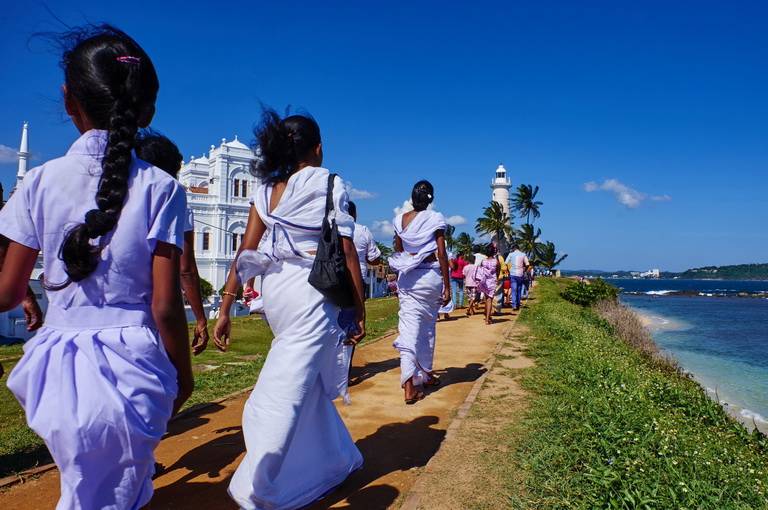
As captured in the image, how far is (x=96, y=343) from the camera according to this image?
180 cm

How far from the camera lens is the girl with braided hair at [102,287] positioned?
1771mm

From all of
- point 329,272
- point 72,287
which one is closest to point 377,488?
point 329,272

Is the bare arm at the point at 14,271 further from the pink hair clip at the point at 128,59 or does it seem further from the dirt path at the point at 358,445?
the dirt path at the point at 358,445

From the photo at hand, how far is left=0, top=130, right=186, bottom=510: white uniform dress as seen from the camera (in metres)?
1.76

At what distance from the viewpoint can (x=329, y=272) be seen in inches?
122

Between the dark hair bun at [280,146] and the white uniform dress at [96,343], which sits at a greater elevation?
the dark hair bun at [280,146]

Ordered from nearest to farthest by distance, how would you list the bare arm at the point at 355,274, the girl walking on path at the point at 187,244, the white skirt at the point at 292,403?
the girl walking on path at the point at 187,244
the white skirt at the point at 292,403
the bare arm at the point at 355,274

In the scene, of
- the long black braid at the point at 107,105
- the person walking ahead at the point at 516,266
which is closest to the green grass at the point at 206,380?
the long black braid at the point at 107,105

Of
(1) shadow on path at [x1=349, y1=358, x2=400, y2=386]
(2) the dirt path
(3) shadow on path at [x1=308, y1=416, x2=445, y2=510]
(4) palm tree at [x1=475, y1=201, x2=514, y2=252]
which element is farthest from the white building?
(3) shadow on path at [x1=308, y1=416, x2=445, y2=510]

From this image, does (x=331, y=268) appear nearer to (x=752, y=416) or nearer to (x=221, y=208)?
(x=752, y=416)

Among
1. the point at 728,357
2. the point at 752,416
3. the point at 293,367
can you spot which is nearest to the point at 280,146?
the point at 293,367

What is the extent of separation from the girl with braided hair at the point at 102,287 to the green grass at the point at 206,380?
2792mm

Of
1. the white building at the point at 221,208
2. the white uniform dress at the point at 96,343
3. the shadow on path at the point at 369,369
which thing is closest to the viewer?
the white uniform dress at the point at 96,343

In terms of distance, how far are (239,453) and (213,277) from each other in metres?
43.6
